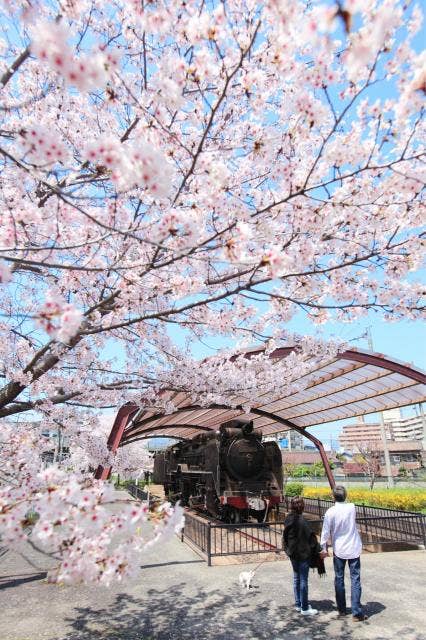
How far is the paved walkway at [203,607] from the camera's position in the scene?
4.86 m

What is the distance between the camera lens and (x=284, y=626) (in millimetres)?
5023

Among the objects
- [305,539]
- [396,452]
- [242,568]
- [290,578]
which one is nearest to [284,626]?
[305,539]

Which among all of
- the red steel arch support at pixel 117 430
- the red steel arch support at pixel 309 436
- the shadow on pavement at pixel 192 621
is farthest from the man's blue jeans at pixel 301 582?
the red steel arch support at pixel 309 436

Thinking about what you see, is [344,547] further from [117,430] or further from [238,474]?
[238,474]

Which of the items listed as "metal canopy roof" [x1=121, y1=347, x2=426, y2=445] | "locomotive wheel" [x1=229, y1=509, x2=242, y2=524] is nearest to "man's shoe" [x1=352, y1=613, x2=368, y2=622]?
"metal canopy roof" [x1=121, y1=347, x2=426, y2=445]

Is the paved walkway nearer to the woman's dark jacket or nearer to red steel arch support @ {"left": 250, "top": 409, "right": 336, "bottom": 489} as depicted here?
the woman's dark jacket

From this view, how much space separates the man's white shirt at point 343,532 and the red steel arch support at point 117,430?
4.89 m

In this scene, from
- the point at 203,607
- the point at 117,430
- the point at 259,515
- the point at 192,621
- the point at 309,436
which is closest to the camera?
the point at 192,621

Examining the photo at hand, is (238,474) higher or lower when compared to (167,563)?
higher

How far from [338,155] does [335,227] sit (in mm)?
852

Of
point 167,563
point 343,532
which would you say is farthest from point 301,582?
point 167,563

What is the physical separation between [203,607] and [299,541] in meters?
1.62

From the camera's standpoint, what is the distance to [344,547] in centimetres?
525

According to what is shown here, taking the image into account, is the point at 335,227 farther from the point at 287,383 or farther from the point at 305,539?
the point at 287,383
